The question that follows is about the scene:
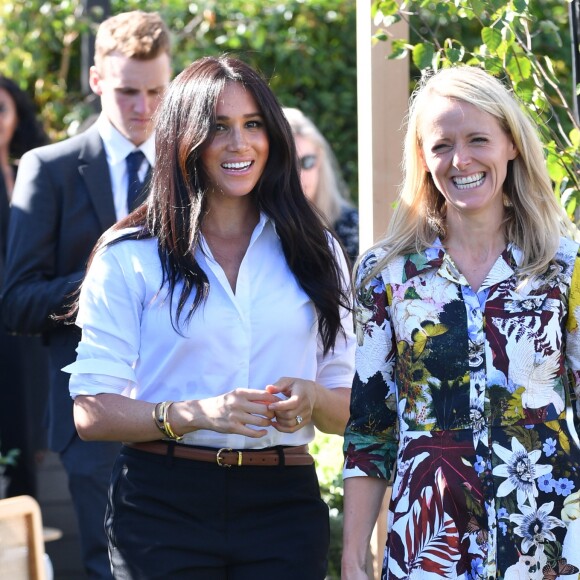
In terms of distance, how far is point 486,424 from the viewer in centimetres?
267

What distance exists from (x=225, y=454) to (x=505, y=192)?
90 centimetres

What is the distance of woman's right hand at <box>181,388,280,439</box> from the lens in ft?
9.19

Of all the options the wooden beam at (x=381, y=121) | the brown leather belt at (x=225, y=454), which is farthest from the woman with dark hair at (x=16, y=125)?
the brown leather belt at (x=225, y=454)

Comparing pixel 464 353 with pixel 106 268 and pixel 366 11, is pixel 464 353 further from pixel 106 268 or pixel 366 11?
pixel 366 11

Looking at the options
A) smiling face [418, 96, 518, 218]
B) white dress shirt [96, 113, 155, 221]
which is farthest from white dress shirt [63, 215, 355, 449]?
white dress shirt [96, 113, 155, 221]

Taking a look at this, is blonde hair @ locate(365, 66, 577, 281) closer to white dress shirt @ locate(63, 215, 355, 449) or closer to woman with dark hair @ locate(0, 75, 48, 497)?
white dress shirt @ locate(63, 215, 355, 449)

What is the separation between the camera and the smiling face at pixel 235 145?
10.2ft

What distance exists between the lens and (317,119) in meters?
9.93

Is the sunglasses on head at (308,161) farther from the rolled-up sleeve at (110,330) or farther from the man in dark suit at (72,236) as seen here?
the rolled-up sleeve at (110,330)

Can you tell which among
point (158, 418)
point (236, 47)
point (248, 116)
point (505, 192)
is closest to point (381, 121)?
point (248, 116)

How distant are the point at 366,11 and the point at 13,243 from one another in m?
1.45

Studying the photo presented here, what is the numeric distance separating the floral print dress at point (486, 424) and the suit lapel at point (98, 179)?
1.70 m

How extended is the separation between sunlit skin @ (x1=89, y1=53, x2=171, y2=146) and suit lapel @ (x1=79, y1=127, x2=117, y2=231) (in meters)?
0.13

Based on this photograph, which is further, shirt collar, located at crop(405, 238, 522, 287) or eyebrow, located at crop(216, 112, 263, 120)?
eyebrow, located at crop(216, 112, 263, 120)
